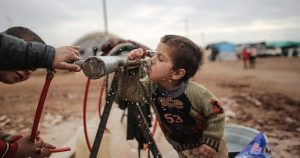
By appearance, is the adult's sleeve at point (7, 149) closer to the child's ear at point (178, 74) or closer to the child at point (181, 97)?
the child at point (181, 97)

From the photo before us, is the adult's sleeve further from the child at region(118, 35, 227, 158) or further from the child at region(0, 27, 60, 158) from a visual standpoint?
the child at region(118, 35, 227, 158)

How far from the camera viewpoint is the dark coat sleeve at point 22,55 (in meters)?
1.49

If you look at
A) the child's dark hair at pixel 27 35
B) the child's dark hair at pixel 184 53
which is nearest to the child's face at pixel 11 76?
the child's dark hair at pixel 27 35

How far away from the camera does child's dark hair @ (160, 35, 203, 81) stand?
7.46 ft

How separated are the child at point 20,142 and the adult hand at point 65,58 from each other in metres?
0.40

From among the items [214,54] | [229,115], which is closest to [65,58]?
[229,115]

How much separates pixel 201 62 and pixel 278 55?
3481cm

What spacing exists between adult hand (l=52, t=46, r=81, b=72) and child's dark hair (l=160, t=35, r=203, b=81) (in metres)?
0.89

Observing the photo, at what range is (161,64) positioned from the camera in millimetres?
2275

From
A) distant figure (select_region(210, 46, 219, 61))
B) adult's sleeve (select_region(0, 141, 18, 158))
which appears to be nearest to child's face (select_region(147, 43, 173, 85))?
adult's sleeve (select_region(0, 141, 18, 158))

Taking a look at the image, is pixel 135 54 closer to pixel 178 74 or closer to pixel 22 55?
pixel 178 74

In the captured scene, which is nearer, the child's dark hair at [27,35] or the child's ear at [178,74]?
the child's dark hair at [27,35]

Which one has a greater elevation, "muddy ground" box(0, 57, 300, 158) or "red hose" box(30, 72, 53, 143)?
"red hose" box(30, 72, 53, 143)

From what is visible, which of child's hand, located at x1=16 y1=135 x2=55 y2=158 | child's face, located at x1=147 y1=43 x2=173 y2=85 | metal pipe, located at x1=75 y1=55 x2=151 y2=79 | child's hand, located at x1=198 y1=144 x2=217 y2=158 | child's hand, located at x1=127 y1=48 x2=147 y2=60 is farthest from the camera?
child's face, located at x1=147 y1=43 x2=173 y2=85
